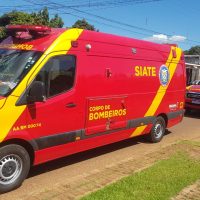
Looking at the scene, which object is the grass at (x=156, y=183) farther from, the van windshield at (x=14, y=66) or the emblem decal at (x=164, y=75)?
the emblem decal at (x=164, y=75)

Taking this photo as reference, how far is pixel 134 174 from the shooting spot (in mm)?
6738

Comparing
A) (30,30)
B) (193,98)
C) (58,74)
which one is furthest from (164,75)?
(193,98)

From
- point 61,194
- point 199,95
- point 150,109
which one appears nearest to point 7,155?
point 61,194

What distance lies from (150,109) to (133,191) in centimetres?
Result: 384

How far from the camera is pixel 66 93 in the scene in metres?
6.72

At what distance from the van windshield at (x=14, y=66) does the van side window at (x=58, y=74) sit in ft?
0.76

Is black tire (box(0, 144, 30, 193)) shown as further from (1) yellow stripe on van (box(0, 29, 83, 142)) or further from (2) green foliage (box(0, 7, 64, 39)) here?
(2) green foliage (box(0, 7, 64, 39))

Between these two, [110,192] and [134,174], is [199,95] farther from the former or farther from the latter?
[110,192]

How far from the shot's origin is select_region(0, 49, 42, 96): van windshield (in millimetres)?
5894

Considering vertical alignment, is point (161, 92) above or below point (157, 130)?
above

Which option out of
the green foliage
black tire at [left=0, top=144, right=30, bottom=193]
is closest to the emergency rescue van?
black tire at [left=0, top=144, right=30, bottom=193]

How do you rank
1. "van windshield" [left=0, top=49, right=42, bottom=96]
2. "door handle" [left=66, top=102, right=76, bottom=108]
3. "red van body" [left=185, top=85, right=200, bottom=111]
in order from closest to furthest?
"van windshield" [left=0, top=49, right=42, bottom=96]
"door handle" [left=66, top=102, right=76, bottom=108]
"red van body" [left=185, top=85, right=200, bottom=111]

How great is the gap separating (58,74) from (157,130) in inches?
168

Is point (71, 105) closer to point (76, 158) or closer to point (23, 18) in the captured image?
point (76, 158)
